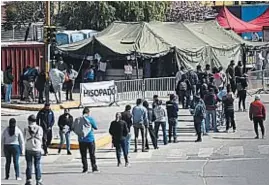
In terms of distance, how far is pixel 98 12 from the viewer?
5712 cm

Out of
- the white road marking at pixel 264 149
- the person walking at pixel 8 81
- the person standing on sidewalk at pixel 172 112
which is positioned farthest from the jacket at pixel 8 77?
the white road marking at pixel 264 149

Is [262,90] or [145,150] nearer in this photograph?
[145,150]

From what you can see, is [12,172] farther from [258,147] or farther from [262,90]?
[262,90]

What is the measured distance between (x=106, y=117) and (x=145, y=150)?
7.89 m

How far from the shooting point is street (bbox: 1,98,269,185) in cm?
1784

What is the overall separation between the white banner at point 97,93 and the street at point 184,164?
6694 millimetres

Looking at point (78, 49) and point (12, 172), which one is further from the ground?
point (78, 49)

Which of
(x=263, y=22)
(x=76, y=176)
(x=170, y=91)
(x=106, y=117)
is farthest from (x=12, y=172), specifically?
(x=263, y=22)

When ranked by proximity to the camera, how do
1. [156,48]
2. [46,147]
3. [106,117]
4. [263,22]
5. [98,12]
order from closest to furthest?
[46,147]
[106,117]
[156,48]
[263,22]
[98,12]

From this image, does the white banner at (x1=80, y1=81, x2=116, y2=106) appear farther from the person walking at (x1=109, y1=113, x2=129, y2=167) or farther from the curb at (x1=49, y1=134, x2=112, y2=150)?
the person walking at (x1=109, y1=113, x2=129, y2=167)

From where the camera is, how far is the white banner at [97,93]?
32.8 metres

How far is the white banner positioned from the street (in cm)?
669

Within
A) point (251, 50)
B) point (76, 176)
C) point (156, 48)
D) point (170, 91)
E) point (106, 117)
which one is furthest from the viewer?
point (251, 50)

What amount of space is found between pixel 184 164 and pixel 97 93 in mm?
12769
